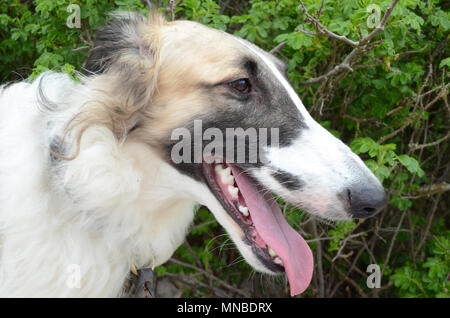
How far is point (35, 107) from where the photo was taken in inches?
109

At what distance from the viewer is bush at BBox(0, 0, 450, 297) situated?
3222 millimetres

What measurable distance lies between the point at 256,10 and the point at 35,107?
5.49 ft


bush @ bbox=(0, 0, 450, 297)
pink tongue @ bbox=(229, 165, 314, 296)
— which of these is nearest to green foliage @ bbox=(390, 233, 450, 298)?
bush @ bbox=(0, 0, 450, 297)

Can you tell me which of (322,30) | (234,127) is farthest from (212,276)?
(322,30)

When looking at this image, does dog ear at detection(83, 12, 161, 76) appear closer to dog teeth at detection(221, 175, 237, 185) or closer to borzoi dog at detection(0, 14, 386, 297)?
borzoi dog at detection(0, 14, 386, 297)

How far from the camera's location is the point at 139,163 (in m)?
2.63

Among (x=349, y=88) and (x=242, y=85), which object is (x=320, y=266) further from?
(x=242, y=85)

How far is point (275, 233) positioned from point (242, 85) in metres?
0.73

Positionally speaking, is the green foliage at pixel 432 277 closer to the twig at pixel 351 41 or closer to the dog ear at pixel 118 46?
the twig at pixel 351 41

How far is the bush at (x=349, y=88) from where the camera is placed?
322 centimetres

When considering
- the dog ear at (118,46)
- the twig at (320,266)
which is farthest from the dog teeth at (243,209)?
the twig at (320,266)

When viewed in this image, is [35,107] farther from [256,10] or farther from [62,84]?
[256,10]

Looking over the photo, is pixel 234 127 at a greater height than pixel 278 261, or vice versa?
pixel 234 127
